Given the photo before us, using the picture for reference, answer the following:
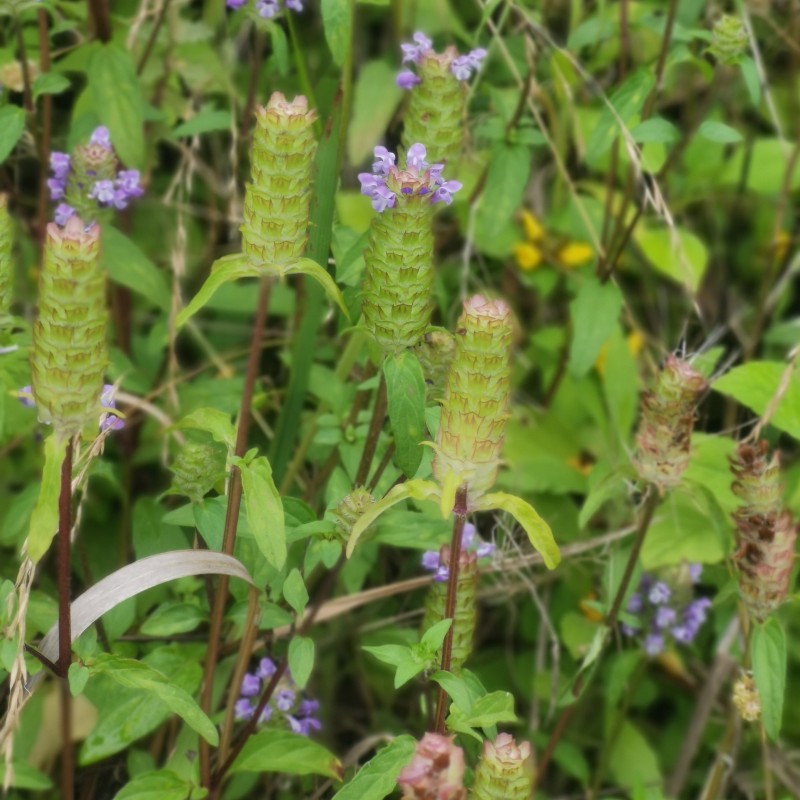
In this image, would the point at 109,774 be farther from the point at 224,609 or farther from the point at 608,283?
the point at 608,283

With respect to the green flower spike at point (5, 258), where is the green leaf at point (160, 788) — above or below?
below

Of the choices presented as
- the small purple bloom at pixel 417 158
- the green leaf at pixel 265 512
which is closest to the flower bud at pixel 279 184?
the small purple bloom at pixel 417 158

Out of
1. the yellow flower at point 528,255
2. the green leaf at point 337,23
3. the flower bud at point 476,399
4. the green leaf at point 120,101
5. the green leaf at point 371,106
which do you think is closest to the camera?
the flower bud at point 476,399

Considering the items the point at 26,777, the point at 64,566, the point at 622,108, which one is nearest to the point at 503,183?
the point at 622,108

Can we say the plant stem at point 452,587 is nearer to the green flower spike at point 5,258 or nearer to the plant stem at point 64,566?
the plant stem at point 64,566

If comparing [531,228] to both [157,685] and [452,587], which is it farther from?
[157,685]

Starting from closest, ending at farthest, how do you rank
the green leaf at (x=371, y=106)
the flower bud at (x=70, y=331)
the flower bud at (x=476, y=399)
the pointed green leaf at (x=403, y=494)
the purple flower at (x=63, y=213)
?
the flower bud at (x=70, y=331), the flower bud at (x=476, y=399), the pointed green leaf at (x=403, y=494), the purple flower at (x=63, y=213), the green leaf at (x=371, y=106)
